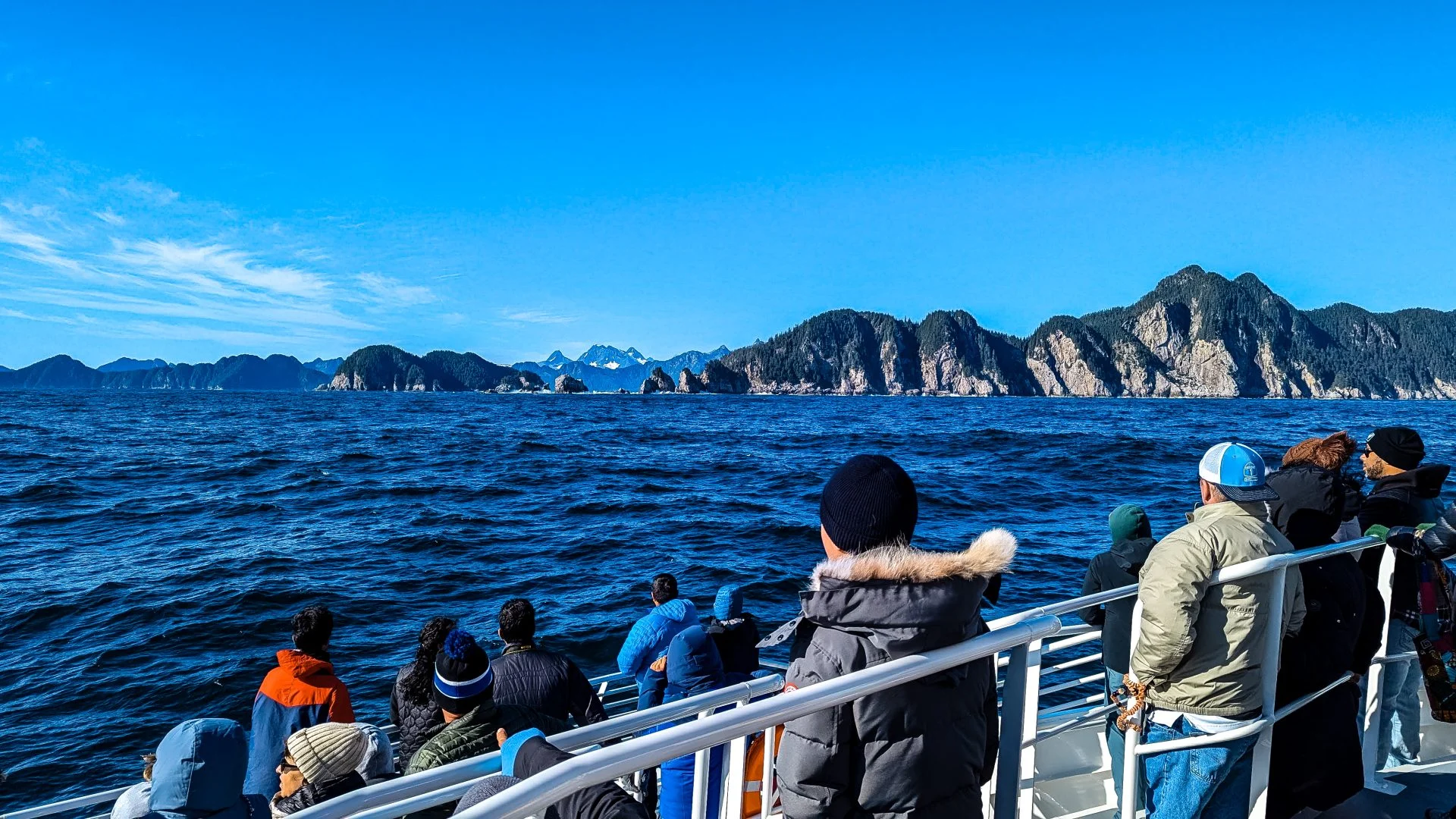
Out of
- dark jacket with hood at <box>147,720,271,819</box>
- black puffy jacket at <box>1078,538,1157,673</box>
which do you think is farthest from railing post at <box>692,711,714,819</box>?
black puffy jacket at <box>1078,538,1157,673</box>

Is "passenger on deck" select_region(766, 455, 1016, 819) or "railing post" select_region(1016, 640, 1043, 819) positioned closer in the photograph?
"passenger on deck" select_region(766, 455, 1016, 819)

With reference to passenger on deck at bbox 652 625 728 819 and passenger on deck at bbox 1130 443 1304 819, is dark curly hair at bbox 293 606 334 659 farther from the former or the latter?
passenger on deck at bbox 1130 443 1304 819

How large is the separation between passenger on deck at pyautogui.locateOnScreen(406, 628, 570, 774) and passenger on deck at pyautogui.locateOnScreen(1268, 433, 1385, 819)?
123 inches

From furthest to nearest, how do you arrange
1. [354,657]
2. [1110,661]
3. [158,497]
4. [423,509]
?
1. [158,497]
2. [423,509]
3. [354,657]
4. [1110,661]

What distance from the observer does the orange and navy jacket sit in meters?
4.80

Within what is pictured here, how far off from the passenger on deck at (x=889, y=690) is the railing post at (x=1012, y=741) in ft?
1.10

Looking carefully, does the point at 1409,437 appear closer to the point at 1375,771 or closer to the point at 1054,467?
the point at 1375,771

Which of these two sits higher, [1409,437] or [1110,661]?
[1409,437]

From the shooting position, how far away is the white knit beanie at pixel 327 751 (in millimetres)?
3221

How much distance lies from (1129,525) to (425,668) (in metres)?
4.32

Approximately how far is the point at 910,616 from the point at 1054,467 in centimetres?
3622

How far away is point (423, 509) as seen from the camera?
2438cm

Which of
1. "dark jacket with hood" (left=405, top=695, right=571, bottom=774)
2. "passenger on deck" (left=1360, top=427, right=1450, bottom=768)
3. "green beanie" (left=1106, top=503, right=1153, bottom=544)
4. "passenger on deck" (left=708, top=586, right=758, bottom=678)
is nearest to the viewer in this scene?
"dark jacket with hood" (left=405, top=695, right=571, bottom=774)

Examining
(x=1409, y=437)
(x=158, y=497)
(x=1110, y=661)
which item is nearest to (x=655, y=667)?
(x=1110, y=661)
